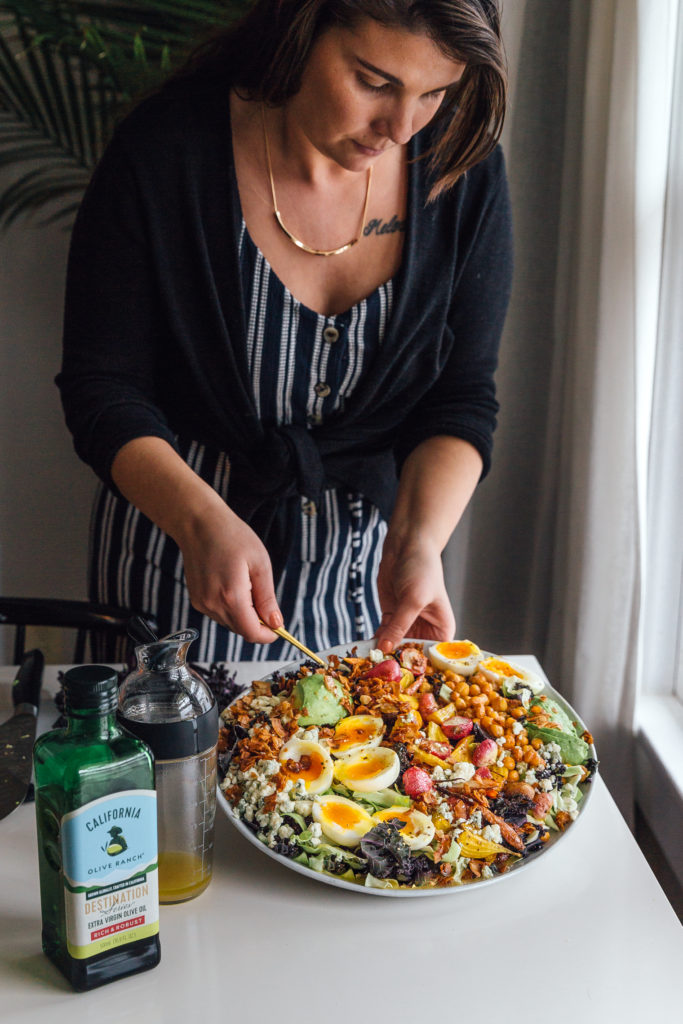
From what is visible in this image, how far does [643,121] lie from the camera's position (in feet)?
5.33

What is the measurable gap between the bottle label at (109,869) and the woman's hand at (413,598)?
48 cm

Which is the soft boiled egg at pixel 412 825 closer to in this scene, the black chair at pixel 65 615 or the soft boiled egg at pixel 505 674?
the soft boiled egg at pixel 505 674

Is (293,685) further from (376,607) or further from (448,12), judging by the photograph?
(448,12)

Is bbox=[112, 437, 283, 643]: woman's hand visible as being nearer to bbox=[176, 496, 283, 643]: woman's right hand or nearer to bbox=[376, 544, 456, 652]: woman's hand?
bbox=[176, 496, 283, 643]: woman's right hand

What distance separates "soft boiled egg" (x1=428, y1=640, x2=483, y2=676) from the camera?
1.10 metres

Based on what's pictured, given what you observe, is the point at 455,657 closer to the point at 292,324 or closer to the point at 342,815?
the point at 342,815

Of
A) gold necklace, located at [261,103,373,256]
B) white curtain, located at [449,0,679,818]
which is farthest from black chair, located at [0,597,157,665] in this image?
white curtain, located at [449,0,679,818]

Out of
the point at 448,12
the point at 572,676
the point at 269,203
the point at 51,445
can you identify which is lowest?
the point at 572,676

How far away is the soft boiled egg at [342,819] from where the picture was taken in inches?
33.1

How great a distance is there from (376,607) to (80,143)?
109 cm

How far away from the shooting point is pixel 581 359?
186cm

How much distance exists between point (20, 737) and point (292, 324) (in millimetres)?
681

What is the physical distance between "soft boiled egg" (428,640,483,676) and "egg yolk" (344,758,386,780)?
0.64 ft

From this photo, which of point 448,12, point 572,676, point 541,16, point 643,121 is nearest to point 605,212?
point 643,121
